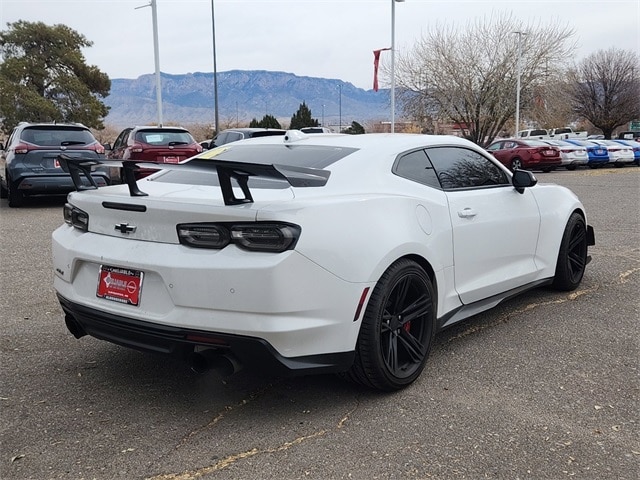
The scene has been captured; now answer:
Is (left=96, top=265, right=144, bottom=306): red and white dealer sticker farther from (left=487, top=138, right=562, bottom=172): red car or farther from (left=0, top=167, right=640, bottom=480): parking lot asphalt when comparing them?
(left=487, top=138, right=562, bottom=172): red car

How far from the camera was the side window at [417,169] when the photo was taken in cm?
374

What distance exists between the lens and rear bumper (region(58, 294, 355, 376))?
2.79 m

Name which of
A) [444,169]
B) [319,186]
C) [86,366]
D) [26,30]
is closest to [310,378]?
[319,186]

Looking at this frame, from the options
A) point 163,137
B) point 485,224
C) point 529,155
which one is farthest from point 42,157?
point 529,155

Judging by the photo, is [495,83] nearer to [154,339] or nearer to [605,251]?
[605,251]

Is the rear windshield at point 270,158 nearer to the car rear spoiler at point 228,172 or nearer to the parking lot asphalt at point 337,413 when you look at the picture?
the car rear spoiler at point 228,172

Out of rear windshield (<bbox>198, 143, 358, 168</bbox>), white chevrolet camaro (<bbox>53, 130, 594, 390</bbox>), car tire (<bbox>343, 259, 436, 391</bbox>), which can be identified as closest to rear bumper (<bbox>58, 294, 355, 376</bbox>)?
white chevrolet camaro (<bbox>53, 130, 594, 390</bbox>)

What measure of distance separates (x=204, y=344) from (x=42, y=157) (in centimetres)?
921

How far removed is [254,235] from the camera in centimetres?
279

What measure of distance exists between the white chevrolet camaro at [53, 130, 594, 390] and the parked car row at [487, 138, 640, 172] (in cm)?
1997

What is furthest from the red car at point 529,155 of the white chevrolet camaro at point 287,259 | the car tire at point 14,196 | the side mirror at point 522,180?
the white chevrolet camaro at point 287,259

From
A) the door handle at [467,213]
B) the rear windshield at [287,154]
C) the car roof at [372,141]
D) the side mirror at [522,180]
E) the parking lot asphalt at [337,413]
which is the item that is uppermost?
the car roof at [372,141]

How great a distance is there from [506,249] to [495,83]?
37.6 metres

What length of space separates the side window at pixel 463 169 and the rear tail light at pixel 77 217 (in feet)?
7.22
